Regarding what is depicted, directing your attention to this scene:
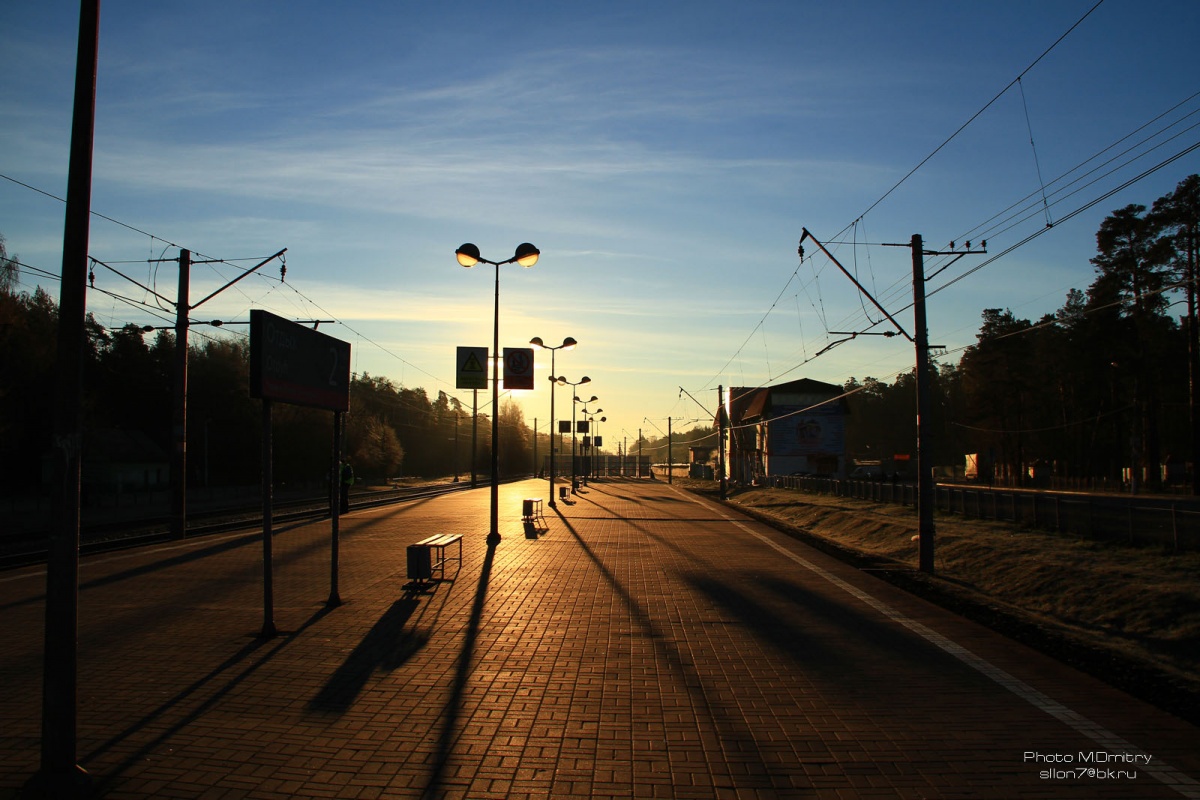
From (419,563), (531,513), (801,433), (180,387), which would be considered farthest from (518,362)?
(801,433)

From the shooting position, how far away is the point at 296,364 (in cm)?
934

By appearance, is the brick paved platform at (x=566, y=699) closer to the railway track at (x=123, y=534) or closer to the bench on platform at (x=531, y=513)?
the railway track at (x=123, y=534)

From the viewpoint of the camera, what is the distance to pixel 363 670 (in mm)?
7582

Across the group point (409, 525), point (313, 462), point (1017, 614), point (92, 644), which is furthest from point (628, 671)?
point (313, 462)

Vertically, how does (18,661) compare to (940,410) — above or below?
below

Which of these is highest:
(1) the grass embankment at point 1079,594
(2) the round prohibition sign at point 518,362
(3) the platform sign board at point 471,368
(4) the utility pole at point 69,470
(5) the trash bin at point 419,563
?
(2) the round prohibition sign at point 518,362

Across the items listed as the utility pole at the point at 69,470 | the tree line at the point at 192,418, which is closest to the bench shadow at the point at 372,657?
the utility pole at the point at 69,470

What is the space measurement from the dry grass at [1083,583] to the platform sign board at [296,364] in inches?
360

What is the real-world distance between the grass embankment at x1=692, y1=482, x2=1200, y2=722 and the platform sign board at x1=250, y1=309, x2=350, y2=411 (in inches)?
332

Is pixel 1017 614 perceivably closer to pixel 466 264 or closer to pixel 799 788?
pixel 799 788

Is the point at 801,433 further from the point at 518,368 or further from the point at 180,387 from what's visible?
the point at 180,387

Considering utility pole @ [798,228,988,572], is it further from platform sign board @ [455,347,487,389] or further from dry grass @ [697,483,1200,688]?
platform sign board @ [455,347,487,389]

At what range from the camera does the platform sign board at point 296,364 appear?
8398 mm

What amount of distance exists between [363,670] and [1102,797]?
5718 millimetres
